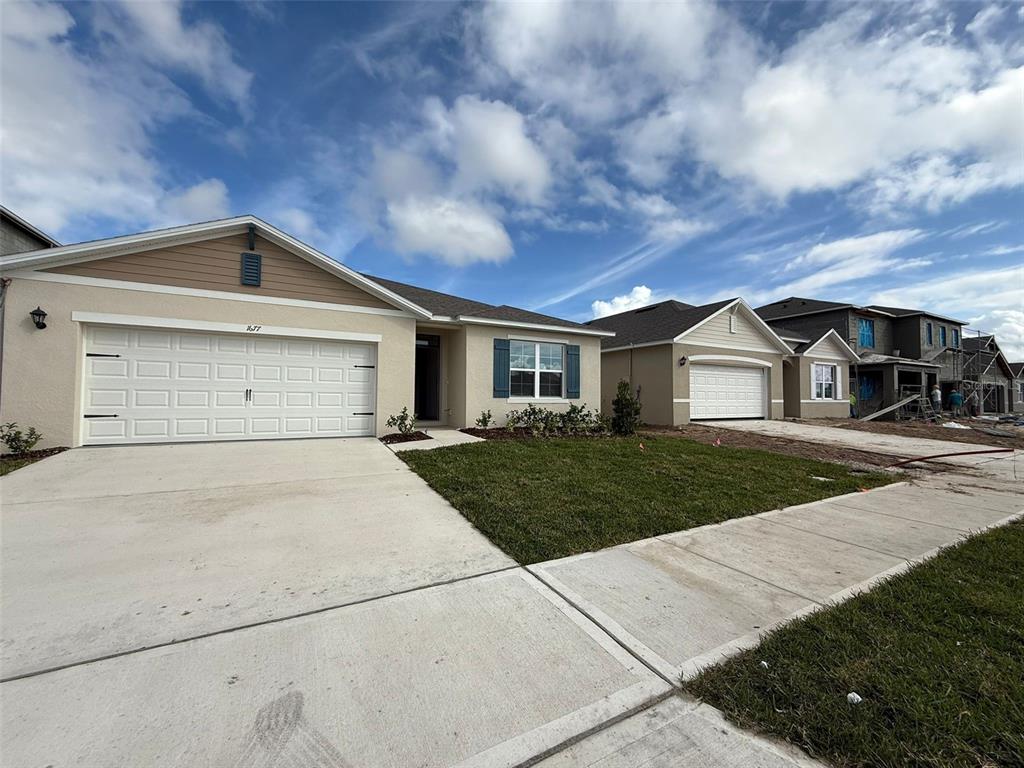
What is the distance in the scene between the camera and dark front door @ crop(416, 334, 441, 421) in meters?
12.2

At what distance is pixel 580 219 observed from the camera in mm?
14172

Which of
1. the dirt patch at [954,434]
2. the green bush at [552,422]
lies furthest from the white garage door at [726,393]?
the green bush at [552,422]

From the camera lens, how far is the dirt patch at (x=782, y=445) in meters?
8.49

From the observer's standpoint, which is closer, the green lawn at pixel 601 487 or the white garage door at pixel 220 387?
the green lawn at pixel 601 487

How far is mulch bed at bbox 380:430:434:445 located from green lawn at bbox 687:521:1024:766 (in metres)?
7.50

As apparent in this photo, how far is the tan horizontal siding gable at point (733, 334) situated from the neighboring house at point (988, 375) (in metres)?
19.0

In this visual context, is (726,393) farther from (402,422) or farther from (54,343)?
(54,343)

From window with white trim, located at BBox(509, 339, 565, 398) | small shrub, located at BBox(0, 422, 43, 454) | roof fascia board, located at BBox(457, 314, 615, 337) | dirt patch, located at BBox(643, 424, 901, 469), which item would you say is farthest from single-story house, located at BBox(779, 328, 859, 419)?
small shrub, located at BBox(0, 422, 43, 454)

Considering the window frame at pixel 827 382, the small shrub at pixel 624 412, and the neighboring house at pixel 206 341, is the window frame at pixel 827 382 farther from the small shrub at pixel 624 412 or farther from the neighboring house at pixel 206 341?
the neighboring house at pixel 206 341

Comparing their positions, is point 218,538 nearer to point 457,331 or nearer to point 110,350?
point 110,350

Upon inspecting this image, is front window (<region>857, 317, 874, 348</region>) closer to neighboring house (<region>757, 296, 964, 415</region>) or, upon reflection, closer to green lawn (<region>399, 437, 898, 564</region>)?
neighboring house (<region>757, 296, 964, 415</region>)

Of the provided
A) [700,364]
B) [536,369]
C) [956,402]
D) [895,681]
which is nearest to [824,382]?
[700,364]

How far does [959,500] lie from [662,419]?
8447mm

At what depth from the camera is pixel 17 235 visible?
39.6 ft
